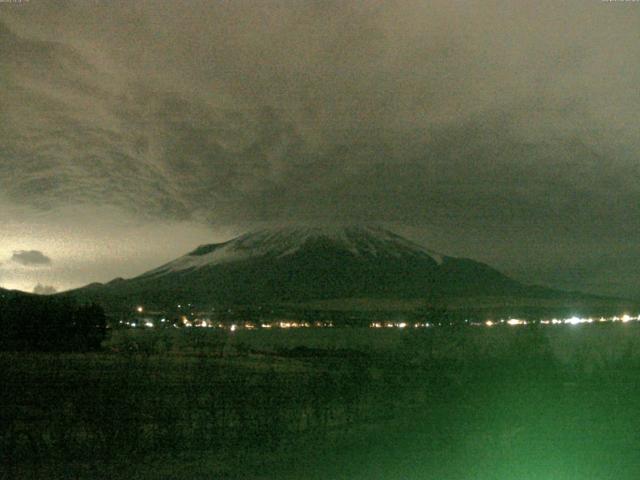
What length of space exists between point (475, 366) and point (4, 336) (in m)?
23.6

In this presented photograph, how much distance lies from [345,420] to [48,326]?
83.2 ft

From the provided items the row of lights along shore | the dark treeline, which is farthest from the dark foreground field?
the row of lights along shore

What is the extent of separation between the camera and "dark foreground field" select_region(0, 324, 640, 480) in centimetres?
1184

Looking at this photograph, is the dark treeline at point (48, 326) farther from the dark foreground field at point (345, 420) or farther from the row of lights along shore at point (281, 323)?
the row of lights along shore at point (281, 323)

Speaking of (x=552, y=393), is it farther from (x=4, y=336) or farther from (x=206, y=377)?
(x=4, y=336)

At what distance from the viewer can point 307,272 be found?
145750mm

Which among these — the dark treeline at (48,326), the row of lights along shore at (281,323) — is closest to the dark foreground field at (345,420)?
the dark treeline at (48,326)

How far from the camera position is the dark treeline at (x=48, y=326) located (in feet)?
120

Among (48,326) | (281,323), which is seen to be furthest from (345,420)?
(281,323)

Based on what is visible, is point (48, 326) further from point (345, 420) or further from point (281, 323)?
point (281, 323)

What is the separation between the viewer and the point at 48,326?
125 ft

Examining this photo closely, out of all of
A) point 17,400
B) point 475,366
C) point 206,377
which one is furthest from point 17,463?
point 475,366

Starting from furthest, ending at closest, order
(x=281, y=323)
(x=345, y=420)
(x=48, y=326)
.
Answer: (x=281, y=323) < (x=48, y=326) < (x=345, y=420)

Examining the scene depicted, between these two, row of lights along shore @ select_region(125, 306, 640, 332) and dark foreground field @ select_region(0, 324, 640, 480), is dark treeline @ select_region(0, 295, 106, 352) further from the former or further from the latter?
row of lights along shore @ select_region(125, 306, 640, 332)
